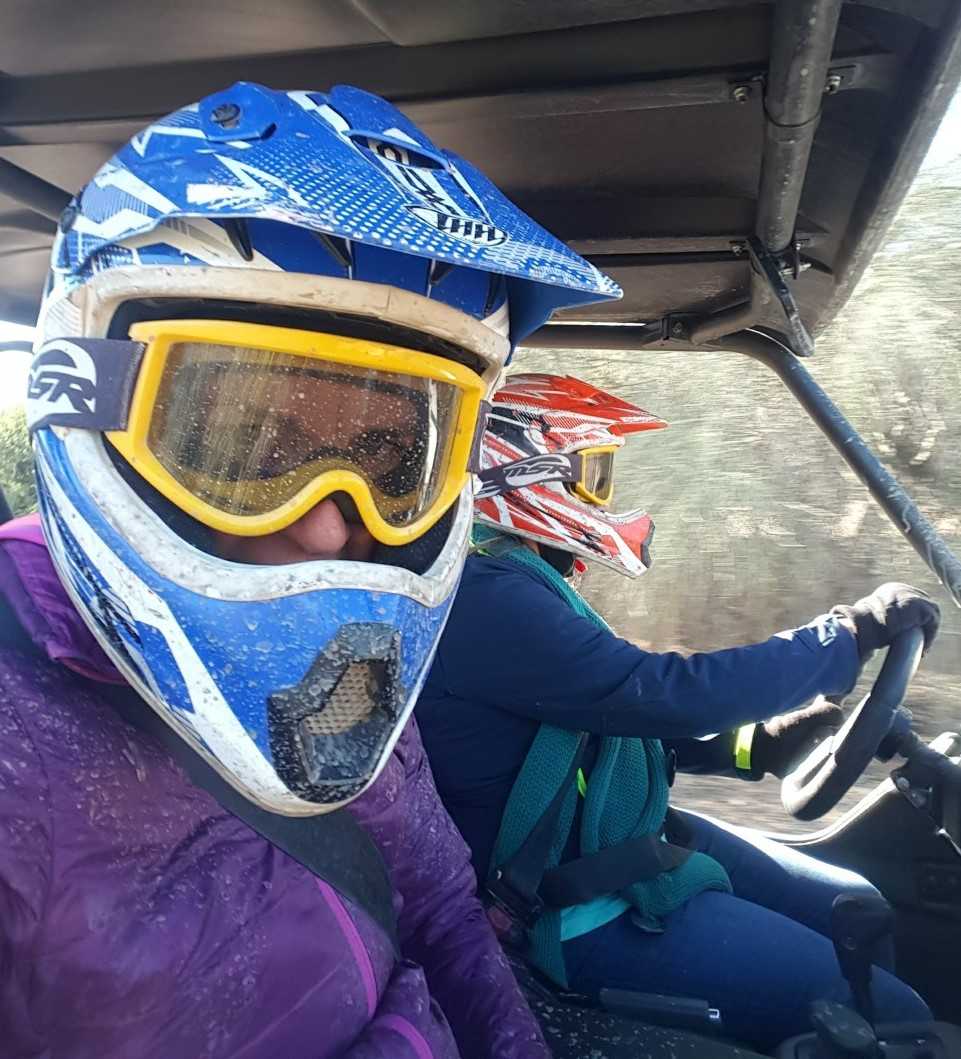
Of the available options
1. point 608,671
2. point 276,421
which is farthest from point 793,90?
point 608,671

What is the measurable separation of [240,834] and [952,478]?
6698 mm

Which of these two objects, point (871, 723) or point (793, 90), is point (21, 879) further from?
point (871, 723)

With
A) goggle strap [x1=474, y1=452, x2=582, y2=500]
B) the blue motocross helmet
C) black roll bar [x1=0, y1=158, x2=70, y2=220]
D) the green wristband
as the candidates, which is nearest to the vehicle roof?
black roll bar [x1=0, y1=158, x2=70, y2=220]

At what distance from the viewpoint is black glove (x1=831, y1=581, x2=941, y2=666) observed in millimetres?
1980

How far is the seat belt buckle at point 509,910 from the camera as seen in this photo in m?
1.92

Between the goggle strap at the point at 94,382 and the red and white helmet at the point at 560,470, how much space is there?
1209mm

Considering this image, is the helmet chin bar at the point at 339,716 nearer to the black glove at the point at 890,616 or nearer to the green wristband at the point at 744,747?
the black glove at the point at 890,616

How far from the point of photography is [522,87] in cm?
144

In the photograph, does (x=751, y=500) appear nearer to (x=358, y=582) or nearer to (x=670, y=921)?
(x=670, y=921)

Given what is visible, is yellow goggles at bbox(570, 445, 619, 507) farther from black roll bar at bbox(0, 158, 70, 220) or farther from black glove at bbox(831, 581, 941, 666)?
black roll bar at bbox(0, 158, 70, 220)

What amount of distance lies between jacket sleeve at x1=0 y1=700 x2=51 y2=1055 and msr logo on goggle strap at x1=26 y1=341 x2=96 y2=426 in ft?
1.11

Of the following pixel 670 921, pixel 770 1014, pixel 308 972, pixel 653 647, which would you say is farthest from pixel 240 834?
pixel 653 647

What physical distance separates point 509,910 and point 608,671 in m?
0.49

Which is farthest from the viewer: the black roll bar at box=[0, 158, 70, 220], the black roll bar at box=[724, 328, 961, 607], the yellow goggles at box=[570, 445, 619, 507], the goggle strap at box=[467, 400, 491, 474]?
the yellow goggles at box=[570, 445, 619, 507]
